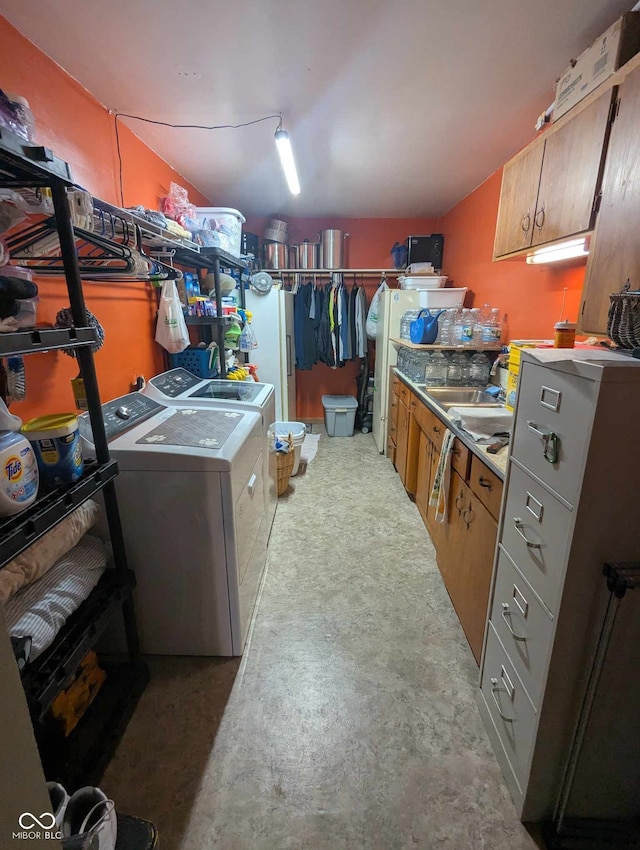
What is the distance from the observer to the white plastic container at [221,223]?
2.53 metres

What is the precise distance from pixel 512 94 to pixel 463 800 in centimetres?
295

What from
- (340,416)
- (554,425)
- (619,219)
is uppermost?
(619,219)

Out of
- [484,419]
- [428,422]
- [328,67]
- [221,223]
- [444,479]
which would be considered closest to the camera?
[328,67]

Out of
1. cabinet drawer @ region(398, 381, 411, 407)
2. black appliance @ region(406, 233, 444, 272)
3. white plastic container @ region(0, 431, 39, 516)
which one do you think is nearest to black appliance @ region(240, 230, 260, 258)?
black appliance @ region(406, 233, 444, 272)

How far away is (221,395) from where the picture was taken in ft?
7.95

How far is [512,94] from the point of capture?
1.88 metres

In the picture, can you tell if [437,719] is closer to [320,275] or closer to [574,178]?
[574,178]

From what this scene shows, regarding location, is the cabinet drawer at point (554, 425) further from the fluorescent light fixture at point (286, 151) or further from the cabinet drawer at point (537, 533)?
the fluorescent light fixture at point (286, 151)

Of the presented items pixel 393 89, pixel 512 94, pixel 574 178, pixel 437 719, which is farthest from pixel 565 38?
pixel 437 719

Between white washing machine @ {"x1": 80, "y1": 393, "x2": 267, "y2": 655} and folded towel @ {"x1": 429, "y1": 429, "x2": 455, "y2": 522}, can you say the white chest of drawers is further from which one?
white washing machine @ {"x1": 80, "y1": 393, "x2": 267, "y2": 655}

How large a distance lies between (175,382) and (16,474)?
157cm

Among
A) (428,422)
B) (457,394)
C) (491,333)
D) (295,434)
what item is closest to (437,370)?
(457,394)

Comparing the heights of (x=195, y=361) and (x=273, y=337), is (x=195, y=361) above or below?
below
